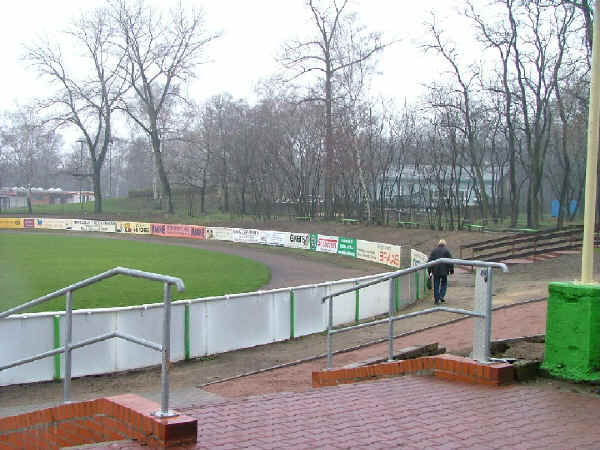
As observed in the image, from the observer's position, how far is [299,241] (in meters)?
41.3

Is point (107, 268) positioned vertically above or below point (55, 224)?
below

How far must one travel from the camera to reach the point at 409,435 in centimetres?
487

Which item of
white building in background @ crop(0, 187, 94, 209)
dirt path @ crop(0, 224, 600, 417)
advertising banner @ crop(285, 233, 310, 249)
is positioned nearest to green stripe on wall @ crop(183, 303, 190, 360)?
dirt path @ crop(0, 224, 600, 417)

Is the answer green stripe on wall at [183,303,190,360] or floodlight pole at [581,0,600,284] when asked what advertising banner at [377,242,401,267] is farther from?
floodlight pole at [581,0,600,284]

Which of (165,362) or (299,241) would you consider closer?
(165,362)

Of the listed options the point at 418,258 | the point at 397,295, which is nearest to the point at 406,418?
the point at 397,295

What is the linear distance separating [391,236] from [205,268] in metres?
16.5

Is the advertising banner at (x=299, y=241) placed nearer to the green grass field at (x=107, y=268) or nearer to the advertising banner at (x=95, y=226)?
the green grass field at (x=107, y=268)

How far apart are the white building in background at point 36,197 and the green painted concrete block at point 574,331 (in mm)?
102590

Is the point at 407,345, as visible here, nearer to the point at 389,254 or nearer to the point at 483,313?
the point at 483,313

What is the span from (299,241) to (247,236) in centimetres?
636

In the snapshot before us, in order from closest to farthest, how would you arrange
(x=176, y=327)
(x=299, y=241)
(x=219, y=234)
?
(x=176, y=327) → (x=299, y=241) → (x=219, y=234)

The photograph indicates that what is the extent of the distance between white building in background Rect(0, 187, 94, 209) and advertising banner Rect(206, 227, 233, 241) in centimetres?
6103

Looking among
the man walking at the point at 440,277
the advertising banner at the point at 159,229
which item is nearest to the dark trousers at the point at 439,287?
the man walking at the point at 440,277
